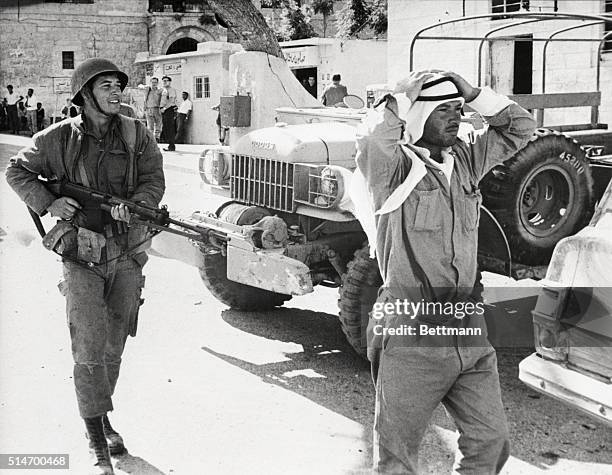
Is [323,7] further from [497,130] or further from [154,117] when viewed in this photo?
[497,130]

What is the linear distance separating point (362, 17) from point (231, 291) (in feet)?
44.1

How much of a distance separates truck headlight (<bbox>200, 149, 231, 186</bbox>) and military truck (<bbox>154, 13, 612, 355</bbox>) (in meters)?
0.20

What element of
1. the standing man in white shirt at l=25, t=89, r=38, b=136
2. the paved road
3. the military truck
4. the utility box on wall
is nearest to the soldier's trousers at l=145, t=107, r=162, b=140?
the standing man in white shirt at l=25, t=89, r=38, b=136

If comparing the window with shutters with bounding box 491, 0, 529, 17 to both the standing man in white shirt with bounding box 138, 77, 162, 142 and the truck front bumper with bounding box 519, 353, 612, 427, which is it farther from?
the truck front bumper with bounding box 519, 353, 612, 427

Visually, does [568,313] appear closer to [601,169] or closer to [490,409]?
[490,409]

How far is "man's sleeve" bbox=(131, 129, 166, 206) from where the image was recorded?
4.08 metres

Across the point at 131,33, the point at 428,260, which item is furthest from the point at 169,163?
the point at 131,33

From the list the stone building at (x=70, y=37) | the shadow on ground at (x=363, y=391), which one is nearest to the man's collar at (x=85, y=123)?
the shadow on ground at (x=363, y=391)

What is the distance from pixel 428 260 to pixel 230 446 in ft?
5.53

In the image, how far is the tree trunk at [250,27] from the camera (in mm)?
12312

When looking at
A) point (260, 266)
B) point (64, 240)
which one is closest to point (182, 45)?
point (260, 266)

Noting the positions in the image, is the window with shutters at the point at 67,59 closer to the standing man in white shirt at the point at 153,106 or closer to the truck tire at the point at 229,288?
the standing man in white shirt at the point at 153,106

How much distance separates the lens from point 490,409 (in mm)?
2936

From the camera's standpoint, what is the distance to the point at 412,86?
9.90ft
